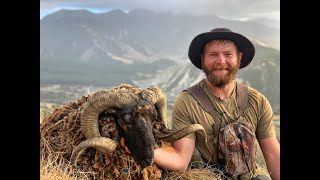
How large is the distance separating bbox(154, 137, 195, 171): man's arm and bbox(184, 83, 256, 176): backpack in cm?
28

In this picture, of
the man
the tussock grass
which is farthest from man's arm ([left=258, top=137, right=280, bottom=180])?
the tussock grass

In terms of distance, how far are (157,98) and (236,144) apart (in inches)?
35.1

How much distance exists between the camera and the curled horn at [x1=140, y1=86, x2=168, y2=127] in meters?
4.82

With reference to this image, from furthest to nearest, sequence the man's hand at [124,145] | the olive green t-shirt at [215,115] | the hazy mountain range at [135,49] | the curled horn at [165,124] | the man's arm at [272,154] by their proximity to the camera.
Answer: the hazy mountain range at [135,49]
the man's arm at [272,154]
the olive green t-shirt at [215,115]
the curled horn at [165,124]
the man's hand at [124,145]

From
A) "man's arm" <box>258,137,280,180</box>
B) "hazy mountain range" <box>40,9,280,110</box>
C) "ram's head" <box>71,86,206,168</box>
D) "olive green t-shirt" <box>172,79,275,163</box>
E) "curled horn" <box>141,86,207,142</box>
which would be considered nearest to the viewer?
"ram's head" <box>71,86,206,168</box>

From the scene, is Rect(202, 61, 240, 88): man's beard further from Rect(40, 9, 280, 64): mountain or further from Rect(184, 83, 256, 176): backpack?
Rect(40, 9, 280, 64): mountain

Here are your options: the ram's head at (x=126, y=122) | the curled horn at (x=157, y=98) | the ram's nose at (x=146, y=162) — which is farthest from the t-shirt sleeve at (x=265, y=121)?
the ram's nose at (x=146, y=162)

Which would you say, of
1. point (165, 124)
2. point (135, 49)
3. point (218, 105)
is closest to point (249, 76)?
point (218, 105)

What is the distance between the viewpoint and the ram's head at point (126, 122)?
15.2 ft

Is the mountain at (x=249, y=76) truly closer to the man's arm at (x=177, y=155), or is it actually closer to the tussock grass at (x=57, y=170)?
the man's arm at (x=177, y=155)

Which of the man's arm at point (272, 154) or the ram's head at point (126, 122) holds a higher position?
the ram's head at point (126, 122)
